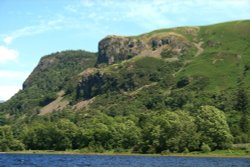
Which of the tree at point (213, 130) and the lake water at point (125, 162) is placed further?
the tree at point (213, 130)

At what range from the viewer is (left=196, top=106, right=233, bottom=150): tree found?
17438 cm

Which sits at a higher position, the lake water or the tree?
the tree

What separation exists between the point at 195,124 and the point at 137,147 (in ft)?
89.3

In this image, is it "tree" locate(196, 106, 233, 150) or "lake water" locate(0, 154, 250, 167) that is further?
"tree" locate(196, 106, 233, 150)

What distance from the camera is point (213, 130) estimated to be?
176125 mm

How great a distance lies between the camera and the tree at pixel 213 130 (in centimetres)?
17438

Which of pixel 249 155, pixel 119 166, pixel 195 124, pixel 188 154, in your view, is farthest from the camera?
pixel 195 124

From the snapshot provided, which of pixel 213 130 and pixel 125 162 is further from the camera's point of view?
pixel 213 130

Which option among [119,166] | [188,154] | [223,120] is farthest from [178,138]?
[119,166]

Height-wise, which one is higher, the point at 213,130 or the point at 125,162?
the point at 213,130

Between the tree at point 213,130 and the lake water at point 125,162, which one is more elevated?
the tree at point 213,130

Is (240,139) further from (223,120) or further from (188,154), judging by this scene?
(188,154)

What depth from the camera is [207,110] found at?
607 ft

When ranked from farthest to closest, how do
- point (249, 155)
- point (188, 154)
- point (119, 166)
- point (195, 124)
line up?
point (195, 124)
point (188, 154)
point (249, 155)
point (119, 166)
